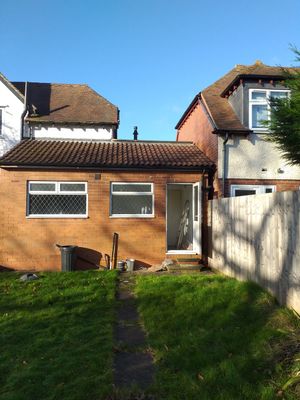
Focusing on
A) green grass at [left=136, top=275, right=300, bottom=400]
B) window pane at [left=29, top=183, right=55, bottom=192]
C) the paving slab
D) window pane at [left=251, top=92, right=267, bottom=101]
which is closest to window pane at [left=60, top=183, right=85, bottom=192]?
window pane at [left=29, top=183, right=55, bottom=192]

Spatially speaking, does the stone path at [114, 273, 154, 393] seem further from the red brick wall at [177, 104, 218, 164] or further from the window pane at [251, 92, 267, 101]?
the window pane at [251, 92, 267, 101]

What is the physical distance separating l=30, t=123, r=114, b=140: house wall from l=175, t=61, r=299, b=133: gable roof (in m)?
5.55

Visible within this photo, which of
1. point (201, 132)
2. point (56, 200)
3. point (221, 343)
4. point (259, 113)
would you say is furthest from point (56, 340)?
point (201, 132)

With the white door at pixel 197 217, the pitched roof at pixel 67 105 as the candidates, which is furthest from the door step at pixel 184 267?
the pitched roof at pixel 67 105

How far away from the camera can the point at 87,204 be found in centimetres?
1132

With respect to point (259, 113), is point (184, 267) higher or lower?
lower

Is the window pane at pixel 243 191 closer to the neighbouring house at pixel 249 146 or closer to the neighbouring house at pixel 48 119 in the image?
the neighbouring house at pixel 249 146

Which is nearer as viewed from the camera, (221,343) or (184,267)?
(221,343)

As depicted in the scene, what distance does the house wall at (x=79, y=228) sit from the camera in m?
11.0

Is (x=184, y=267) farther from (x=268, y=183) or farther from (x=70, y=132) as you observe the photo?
(x=70, y=132)

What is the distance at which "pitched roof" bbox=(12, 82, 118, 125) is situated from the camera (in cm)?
1980

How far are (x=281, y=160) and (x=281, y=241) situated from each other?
7.01 meters

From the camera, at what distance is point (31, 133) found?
19.7m

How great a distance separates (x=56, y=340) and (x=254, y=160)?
9253 millimetres
